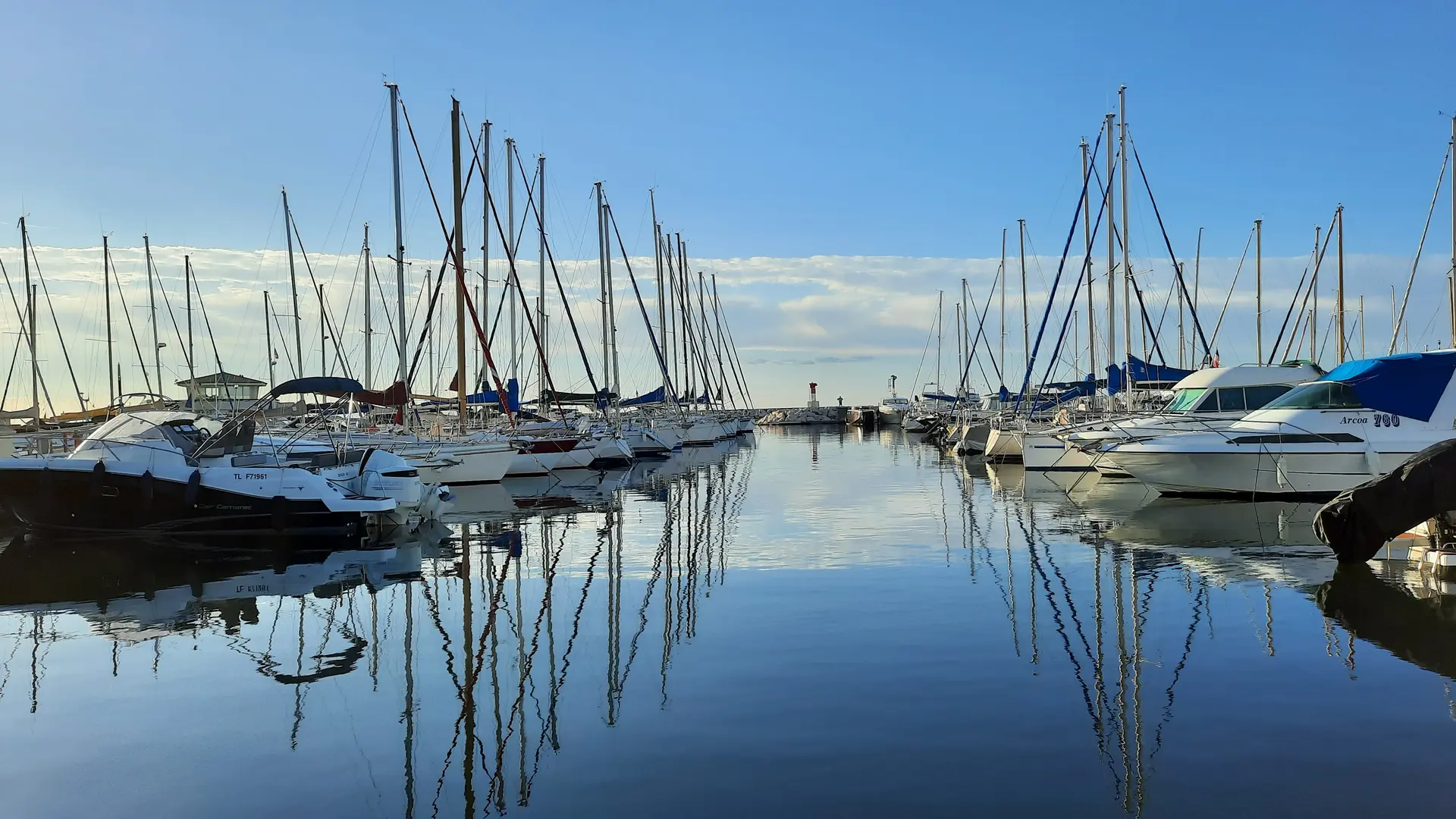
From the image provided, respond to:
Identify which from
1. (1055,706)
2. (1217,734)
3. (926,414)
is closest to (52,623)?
(1055,706)

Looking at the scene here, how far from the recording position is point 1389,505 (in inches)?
566

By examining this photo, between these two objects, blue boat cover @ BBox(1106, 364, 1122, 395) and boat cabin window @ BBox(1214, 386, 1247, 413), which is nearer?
boat cabin window @ BBox(1214, 386, 1247, 413)

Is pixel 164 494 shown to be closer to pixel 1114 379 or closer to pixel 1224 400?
pixel 1224 400

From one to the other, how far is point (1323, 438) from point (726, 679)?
724 inches

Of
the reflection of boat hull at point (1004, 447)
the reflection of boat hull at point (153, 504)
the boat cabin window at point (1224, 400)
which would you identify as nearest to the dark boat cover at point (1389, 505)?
the boat cabin window at point (1224, 400)

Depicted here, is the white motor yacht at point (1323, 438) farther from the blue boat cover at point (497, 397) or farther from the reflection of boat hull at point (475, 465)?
the blue boat cover at point (497, 397)

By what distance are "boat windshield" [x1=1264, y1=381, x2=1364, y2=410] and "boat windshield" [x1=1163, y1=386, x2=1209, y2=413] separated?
3969 mm

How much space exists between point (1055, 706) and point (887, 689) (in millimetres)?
1318

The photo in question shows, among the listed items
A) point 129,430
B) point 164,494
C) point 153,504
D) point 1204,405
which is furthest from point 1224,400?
point 129,430

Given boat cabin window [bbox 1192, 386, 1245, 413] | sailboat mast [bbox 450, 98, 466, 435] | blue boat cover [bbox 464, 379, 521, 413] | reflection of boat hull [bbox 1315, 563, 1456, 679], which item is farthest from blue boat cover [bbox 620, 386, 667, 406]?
reflection of boat hull [bbox 1315, 563, 1456, 679]

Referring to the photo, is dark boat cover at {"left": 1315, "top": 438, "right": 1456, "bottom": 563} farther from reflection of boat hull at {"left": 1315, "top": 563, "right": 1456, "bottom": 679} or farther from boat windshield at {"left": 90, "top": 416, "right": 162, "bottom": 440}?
boat windshield at {"left": 90, "top": 416, "right": 162, "bottom": 440}

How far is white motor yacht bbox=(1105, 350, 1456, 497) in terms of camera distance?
23.2 meters

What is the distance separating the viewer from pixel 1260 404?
2886 cm

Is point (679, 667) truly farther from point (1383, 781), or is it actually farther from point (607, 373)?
point (607, 373)
